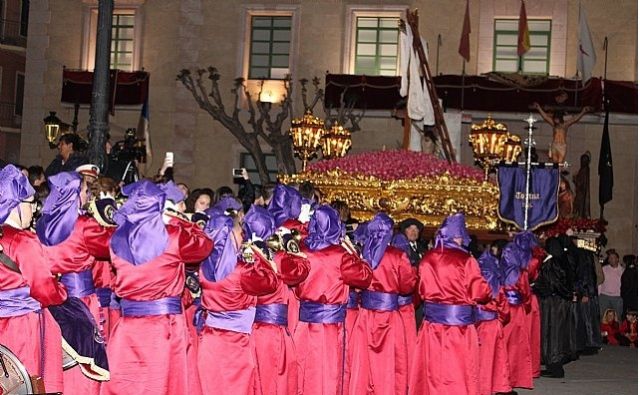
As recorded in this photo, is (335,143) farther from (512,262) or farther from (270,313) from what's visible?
(270,313)

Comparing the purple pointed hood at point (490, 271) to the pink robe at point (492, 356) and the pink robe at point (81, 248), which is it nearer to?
the pink robe at point (492, 356)

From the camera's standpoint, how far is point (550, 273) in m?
15.6

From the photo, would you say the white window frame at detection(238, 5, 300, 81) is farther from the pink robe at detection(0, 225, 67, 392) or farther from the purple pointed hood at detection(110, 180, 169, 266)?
the pink robe at detection(0, 225, 67, 392)

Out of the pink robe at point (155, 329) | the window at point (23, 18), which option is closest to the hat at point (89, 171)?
the pink robe at point (155, 329)

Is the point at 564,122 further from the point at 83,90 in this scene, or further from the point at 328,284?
the point at 328,284

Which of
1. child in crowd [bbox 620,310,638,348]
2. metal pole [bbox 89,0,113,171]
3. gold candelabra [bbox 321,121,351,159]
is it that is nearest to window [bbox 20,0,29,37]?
gold candelabra [bbox 321,121,351,159]

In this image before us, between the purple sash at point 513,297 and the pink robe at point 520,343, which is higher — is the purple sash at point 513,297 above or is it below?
above

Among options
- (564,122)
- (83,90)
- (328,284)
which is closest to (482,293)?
(328,284)

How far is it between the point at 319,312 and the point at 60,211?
2.75m

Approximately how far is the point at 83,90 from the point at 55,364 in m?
23.4

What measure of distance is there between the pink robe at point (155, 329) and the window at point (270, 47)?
891 inches

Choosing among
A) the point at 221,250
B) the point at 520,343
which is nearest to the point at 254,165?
the point at 520,343

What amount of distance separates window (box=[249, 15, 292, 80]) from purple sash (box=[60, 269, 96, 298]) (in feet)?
72.5

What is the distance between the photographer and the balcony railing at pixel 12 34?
37.2 meters
